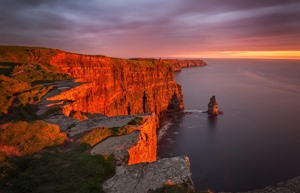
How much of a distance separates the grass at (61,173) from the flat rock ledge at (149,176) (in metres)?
0.68

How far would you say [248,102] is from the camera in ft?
449

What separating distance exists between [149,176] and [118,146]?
4.86 meters

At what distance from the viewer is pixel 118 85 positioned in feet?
291

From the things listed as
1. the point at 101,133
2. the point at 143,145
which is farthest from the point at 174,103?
the point at 101,133

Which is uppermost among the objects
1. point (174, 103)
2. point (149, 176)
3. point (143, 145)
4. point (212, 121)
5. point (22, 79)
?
point (22, 79)

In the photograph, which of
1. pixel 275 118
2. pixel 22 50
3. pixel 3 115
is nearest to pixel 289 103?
pixel 275 118

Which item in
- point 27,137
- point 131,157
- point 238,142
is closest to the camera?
point 27,137

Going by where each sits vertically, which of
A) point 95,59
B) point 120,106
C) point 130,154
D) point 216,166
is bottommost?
point 216,166

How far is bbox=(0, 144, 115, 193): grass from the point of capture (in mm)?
11023

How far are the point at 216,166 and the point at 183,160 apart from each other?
53291 mm

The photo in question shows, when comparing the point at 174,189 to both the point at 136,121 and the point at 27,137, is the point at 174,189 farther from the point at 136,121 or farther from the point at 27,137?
the point at 136,121

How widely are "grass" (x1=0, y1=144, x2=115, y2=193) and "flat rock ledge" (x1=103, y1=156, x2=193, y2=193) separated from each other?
2.24 ft

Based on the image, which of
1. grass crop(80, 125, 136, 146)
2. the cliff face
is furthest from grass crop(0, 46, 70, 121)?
the cliff face

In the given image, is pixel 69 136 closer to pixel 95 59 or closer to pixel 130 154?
pixel 130 154
